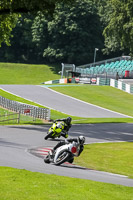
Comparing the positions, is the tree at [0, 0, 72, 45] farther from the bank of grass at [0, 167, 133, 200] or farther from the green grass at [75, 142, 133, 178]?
the bank of grass at [0, 167, 133, 200]

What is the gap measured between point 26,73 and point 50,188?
77047mm

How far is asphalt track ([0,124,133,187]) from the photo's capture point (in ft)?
50.7

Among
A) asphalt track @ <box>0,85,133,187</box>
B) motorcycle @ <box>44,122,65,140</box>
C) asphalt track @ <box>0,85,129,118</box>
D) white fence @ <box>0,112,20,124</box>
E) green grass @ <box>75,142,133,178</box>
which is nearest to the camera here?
asphalt track @ <box>0,85,133,187</box>

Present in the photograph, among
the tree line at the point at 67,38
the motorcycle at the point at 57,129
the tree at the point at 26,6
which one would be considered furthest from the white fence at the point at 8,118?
the tree line at the point at 67,38

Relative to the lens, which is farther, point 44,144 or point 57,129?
point 57,129

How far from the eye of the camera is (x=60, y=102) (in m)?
51.5

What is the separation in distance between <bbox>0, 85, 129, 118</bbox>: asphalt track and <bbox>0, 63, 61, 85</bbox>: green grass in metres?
21.6

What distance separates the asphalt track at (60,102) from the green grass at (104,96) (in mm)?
1707

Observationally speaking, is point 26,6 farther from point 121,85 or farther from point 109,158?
point 121,85

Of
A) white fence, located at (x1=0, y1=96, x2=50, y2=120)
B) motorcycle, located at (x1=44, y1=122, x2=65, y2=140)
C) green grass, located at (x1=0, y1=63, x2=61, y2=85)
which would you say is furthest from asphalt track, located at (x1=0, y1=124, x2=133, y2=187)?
green grass, located at (x1=0, y1=63, x2=61, y2=85)

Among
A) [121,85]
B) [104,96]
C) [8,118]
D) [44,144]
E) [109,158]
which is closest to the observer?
[109,158]

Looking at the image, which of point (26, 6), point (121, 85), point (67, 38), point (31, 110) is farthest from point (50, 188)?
point (67, 38)

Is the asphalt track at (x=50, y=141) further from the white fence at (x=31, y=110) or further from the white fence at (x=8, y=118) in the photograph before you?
the white fence at (x=31, y=110)

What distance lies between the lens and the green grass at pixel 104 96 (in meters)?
51.8
